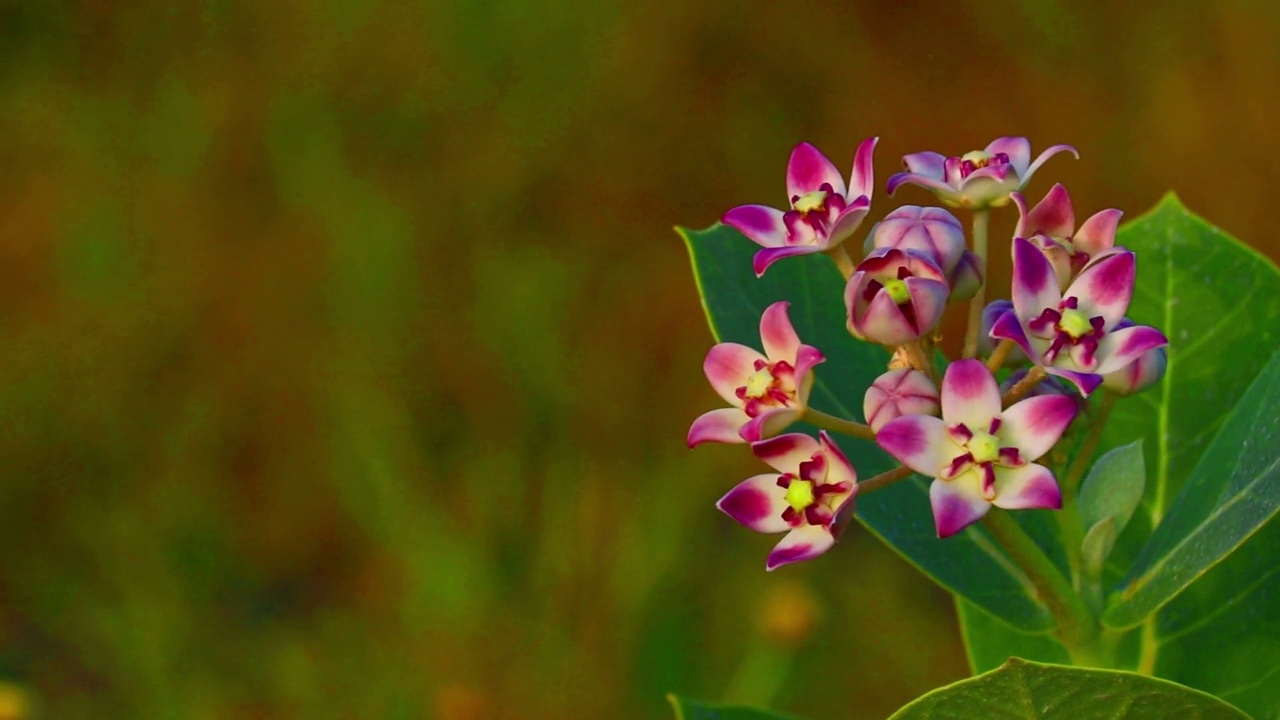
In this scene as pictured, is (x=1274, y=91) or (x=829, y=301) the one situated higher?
(x=1274, y=91)

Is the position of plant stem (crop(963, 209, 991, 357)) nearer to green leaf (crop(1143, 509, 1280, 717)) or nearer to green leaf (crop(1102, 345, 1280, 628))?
green leaf (crop(1102, 345, 1280, 628))

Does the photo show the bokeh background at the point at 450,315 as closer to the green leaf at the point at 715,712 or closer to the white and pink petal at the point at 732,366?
the green leaf at the point at 715,712

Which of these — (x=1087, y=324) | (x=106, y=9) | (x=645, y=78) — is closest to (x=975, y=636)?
(x=1087, y=324)

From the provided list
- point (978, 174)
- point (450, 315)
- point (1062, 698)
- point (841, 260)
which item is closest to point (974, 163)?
point (978, 174)

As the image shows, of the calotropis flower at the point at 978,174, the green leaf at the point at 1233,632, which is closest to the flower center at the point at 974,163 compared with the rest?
the calotropis flower at the point at 978,174

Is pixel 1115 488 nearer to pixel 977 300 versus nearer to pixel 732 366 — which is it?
pixel 977 300

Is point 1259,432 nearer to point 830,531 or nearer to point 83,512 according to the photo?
point 830,531
